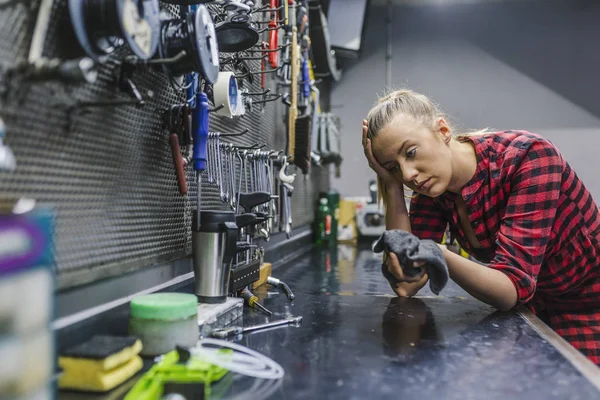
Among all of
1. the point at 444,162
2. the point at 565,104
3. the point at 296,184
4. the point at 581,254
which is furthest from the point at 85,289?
the point at 565,104

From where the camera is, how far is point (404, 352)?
0.85 m

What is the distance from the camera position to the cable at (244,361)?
704 mm

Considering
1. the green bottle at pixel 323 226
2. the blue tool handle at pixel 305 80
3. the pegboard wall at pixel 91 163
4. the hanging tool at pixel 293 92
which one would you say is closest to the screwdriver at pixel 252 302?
the pegboard wall at pixel 91 163

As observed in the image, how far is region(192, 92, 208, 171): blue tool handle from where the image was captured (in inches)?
41.2

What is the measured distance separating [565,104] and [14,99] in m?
3.93

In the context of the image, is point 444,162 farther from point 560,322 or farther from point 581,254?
point 560,322

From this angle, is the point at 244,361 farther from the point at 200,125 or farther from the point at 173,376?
the point at 200,125

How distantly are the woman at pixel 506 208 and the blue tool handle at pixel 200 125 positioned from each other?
443 millimetres

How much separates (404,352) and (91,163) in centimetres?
61

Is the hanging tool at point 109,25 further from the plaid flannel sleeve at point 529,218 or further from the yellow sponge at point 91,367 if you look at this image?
the plaid flannel sleeve at point 529,218

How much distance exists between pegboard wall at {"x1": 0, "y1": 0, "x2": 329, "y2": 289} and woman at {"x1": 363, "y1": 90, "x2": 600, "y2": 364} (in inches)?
19.7

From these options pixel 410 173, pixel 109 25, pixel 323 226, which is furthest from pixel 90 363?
pixel 323 226

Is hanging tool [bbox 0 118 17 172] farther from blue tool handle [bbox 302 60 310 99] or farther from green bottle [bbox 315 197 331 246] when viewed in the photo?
green bottle [bbox 315 197 331 246]

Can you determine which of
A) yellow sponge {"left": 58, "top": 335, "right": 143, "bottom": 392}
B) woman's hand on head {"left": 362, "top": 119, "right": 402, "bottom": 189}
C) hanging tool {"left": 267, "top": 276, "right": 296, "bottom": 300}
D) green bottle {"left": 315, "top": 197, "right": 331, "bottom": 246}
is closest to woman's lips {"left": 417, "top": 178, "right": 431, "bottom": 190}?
woman's hand on head {"left": 362, "top": 119, "right": 402, "bottom": 189}
